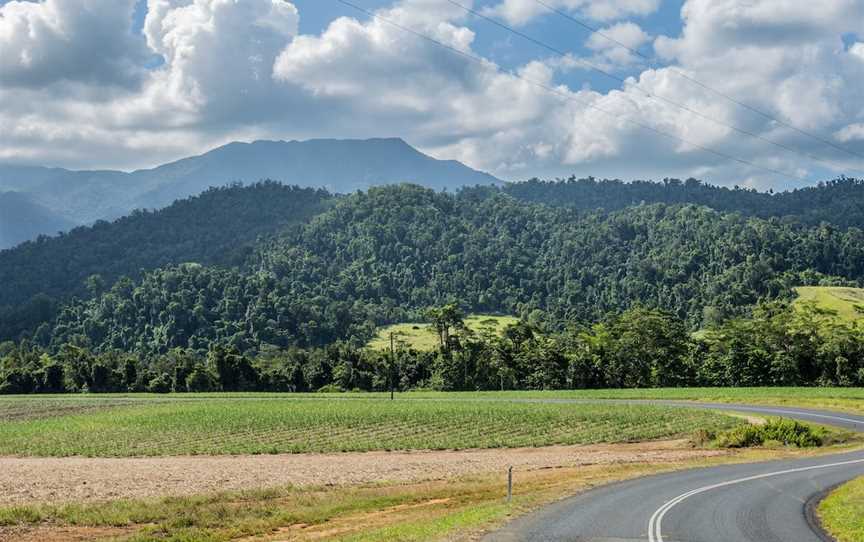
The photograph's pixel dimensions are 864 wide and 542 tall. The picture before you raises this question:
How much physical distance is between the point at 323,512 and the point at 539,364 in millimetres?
87919

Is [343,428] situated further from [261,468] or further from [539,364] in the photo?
[539,364]

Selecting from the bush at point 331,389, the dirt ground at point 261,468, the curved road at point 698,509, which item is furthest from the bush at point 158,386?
the curved road at point 698,509

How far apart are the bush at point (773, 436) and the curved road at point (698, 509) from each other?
9.65 meters

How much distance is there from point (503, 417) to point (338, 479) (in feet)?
89.4

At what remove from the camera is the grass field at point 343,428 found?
52.9 m

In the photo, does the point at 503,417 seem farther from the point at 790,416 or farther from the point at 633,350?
the point at 633,350

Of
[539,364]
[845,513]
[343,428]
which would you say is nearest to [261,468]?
[343,428]

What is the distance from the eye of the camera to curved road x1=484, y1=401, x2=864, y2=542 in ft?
71.5

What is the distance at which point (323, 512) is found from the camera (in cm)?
2866

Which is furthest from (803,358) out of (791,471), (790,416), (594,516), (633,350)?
(594,516)

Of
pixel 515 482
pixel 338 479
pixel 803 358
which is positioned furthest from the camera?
pixel 803 358

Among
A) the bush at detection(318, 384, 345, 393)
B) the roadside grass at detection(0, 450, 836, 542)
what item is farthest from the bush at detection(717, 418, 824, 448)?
the bush at detection(318, 384, 345, 393)

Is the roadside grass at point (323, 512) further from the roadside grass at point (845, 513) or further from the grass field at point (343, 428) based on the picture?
the grass field at point (343, 428)

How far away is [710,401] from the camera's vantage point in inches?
2916
